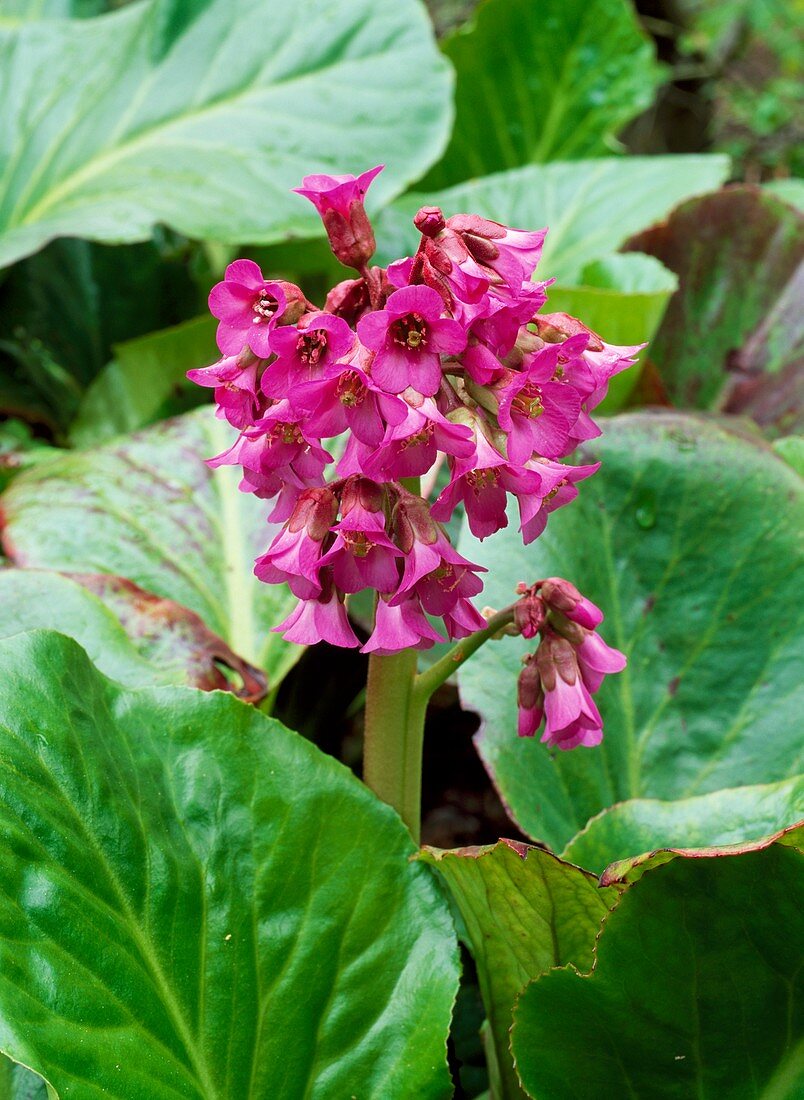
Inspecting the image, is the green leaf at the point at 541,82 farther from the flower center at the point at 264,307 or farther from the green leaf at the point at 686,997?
the green leaf at the point at 686,997

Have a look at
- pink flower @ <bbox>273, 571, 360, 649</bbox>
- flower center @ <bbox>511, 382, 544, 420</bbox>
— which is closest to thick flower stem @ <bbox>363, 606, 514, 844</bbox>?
pink flower @ <bbox>273, 571, 360, 649</bbox>

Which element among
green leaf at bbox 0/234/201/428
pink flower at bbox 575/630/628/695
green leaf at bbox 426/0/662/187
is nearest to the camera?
pink flower at bbox 575/630/628/695

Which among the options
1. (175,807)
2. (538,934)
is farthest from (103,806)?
(538,934)

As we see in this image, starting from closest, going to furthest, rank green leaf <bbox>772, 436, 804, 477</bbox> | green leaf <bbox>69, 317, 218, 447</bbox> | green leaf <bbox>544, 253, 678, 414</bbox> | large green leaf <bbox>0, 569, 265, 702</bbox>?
1. large green leaf <bbox>0, 569, 265, 702</bbox>
2. green leaf <bbox>772, 436, 804, 477</bbox>
3. green leaf <bbox>544, 253, 678, 414</bbox>
4. green leaf <bbox>69, 317, 218, 447</bbox>

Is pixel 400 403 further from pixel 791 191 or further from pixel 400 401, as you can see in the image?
pixel 791 191

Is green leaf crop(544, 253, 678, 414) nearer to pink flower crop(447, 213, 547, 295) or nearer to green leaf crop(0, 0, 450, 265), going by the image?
green leaf crop(0, 0, 450, 265)

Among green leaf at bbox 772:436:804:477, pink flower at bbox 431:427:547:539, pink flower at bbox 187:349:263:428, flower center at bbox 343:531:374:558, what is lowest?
green leaf at bbox 772:436:804:477

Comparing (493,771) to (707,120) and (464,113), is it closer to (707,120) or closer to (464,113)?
(464,113)
